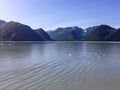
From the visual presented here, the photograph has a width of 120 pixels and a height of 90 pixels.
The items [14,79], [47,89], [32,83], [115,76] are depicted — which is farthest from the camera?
[115,76]

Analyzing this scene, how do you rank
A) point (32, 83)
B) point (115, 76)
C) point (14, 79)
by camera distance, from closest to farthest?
point (32, 83) < point (14, 79) < point (115, 76)

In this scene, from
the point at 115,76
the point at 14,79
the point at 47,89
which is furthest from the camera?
the point at 115,76

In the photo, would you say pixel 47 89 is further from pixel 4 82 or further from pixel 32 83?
pixel 4 82

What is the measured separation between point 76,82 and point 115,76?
14.5 feet

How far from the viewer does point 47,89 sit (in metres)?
12.6

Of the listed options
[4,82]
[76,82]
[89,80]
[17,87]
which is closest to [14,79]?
[4,82]

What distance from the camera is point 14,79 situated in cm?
1520

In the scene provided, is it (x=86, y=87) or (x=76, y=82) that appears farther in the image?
(x=76, y=82)

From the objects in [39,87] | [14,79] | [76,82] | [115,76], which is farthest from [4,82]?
[115,76]

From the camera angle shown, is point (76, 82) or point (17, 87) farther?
point (76, 82)

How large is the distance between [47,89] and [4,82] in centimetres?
348

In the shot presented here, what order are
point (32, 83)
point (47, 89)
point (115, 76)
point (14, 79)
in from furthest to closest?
point (115, 76), point (14, 79), point (32, 83), point (47, 89)

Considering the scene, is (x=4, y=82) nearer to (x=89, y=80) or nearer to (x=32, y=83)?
(x=32, y=83)

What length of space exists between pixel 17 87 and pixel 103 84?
5970mm
